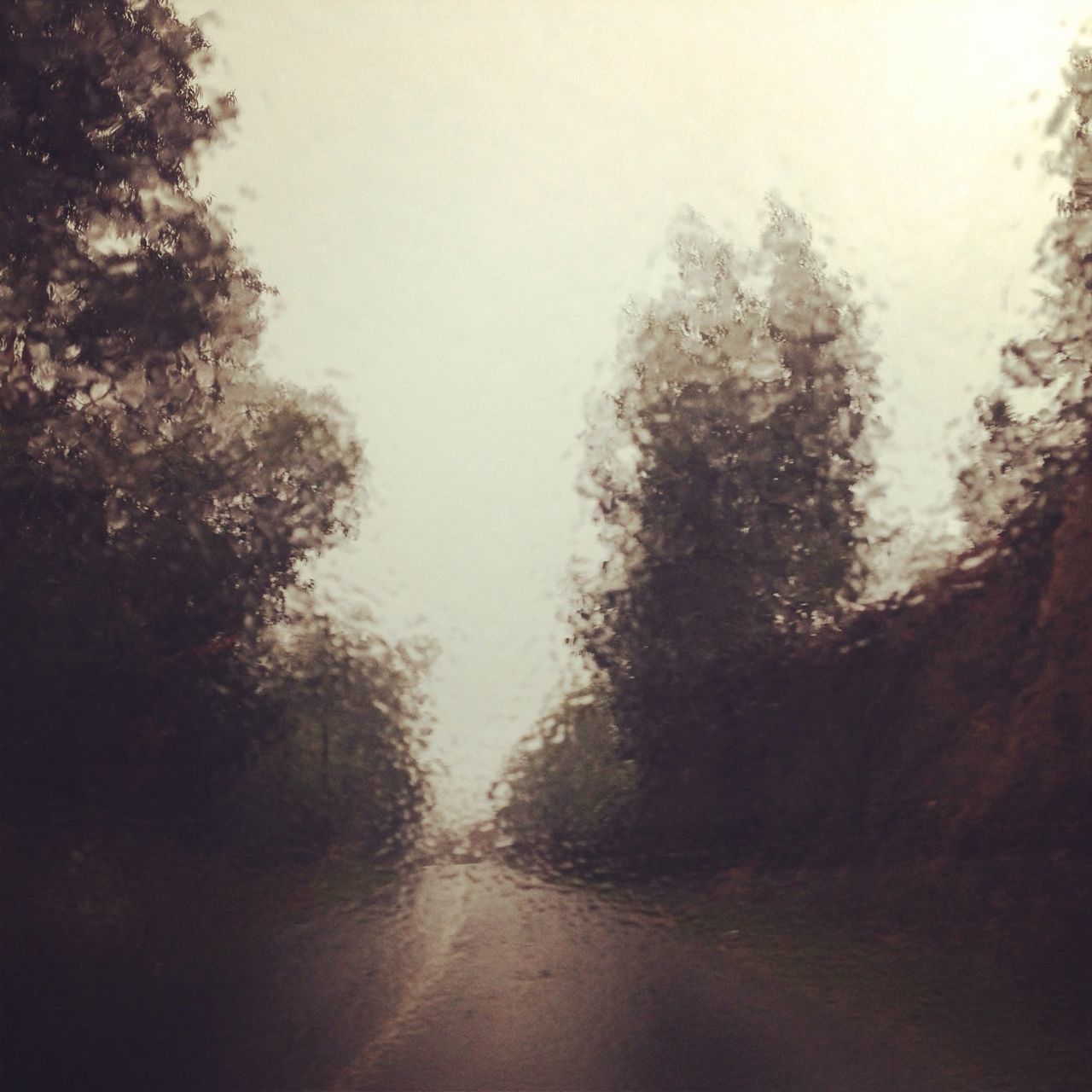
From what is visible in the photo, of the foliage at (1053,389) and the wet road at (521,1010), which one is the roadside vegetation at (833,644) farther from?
the wet road at (521,1010)

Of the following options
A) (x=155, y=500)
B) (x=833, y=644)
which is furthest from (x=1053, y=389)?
(x=155, y=500)

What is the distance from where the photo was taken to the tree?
316 centimetres

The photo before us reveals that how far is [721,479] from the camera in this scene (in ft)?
11.6

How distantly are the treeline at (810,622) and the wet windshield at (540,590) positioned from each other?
0.01 meters

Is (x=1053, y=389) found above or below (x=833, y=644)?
above

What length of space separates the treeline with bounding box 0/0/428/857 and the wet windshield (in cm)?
2

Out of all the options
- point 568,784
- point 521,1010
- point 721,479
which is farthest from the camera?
→ point 721,479

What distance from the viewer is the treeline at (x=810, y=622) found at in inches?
107

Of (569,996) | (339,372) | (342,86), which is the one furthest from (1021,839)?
(342,86)

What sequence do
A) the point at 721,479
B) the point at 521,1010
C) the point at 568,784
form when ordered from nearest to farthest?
the point at 521,1010
the point at 568,784
the point at 721,479

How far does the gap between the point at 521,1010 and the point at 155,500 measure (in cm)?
194

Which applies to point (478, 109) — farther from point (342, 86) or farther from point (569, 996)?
point (569, 996)

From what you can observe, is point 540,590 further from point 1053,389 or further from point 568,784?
point 1053,389

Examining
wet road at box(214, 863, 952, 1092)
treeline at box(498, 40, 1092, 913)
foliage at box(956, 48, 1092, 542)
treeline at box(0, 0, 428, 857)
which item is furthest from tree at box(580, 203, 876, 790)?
treeline at box(0, 0, 428, 857)
